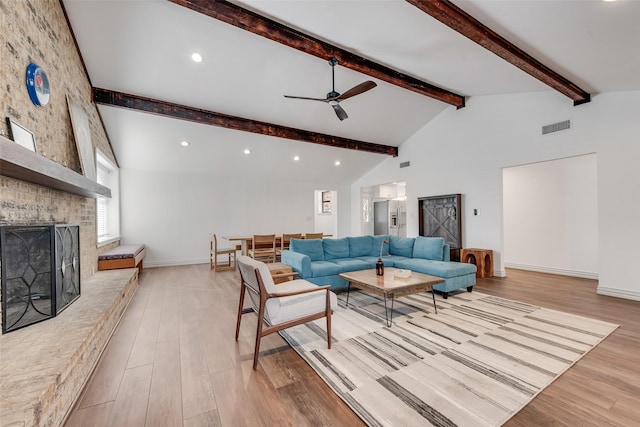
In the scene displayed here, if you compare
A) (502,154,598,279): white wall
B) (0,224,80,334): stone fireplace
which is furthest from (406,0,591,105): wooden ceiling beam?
(0,224,80,334): stone fireplace

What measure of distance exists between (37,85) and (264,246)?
4.53m

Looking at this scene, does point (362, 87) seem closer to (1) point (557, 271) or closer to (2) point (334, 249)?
(2) point (334, 249)

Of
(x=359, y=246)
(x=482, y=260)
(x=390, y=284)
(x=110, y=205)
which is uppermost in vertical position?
(x=110, y=205)

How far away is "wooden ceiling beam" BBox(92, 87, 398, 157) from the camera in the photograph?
4633 millimetres

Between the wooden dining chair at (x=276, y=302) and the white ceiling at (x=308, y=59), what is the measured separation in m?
2.96

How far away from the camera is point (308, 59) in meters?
4.28

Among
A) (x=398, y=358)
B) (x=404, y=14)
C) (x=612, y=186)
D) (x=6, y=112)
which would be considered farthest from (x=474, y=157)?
(x=6, y=112)

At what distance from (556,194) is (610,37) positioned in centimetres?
396

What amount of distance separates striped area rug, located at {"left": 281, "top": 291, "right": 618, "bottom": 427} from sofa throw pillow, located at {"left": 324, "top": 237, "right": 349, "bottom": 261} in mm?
1240

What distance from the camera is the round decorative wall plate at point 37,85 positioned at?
233 centimetres

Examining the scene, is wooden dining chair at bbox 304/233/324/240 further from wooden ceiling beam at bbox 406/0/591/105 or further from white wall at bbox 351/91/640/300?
wooden ceiling beam at bbox 406/0/591/105

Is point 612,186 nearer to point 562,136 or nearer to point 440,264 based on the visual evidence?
point 562,136

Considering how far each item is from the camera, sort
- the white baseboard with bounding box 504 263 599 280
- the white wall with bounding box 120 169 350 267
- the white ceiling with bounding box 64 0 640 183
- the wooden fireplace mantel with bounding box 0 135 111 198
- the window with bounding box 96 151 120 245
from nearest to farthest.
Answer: the wooden fireplace mantel with bounding box 0 135 111 198 → the white ceiling with bounding box 64 0 640 183 → the white baseboard with bounding box 504 263 599 280 → the window with bounding box 96 151 120 245 → the white wall with bounding box 120 169 350 267

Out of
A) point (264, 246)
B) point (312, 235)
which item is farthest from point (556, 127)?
point (264, 246)
